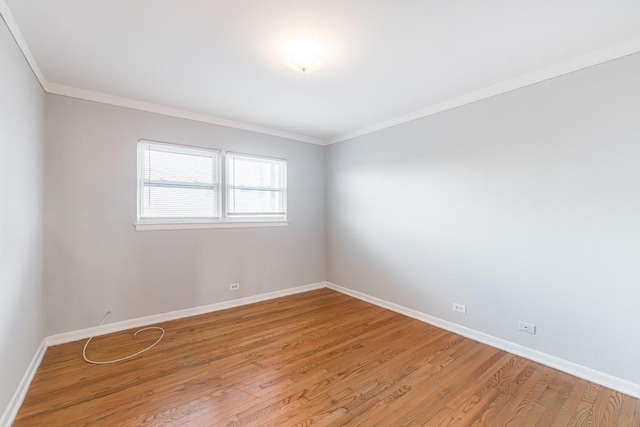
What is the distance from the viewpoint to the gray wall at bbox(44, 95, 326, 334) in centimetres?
283

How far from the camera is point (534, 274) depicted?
2.57 metres

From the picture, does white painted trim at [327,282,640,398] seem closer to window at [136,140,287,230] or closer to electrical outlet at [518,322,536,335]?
electrical outlet at [518,322,536,335]

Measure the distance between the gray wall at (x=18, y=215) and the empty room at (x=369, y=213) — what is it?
0.09 ft

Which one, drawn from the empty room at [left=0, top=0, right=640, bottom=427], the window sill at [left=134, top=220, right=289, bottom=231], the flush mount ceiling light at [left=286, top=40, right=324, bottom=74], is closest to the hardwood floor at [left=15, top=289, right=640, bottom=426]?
the empty room at [left=0, top=0, right=640, bottom=427]

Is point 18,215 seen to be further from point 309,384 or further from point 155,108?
point 309,384

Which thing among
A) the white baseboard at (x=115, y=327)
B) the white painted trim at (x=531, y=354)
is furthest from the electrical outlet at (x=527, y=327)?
the white baseboard at (x=115, y=327)

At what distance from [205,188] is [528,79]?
12.5 feet

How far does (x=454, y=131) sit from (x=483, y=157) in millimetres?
467

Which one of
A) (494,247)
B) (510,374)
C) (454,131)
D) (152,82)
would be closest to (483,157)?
(454,131)

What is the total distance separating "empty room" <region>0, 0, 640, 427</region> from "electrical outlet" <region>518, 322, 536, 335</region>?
2 cm

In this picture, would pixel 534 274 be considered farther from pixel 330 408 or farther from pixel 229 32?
pixel 229 32

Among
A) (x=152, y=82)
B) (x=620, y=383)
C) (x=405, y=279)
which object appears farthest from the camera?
(x=405, y=279)

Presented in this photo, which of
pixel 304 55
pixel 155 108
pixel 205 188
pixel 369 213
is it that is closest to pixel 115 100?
pixel 155 108

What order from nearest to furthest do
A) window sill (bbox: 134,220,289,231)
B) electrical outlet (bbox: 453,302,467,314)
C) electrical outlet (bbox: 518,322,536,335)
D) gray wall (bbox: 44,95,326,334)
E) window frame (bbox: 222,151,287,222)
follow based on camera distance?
electrical outlet (bbox: 518,322,536,335) < gray wall (bbox: 44,95,326,334) < electrical outlet (bbox: 453,302,467,314) < window sill (bbox: 134,220,289,231) < window frame (bbox: 222,151,287,222)
